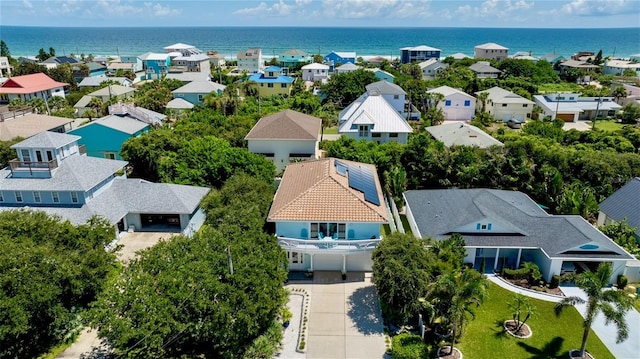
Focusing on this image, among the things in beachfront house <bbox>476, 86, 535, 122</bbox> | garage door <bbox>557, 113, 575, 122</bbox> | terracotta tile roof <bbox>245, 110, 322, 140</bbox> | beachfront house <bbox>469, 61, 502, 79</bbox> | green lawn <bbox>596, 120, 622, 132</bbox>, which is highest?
beachfront house <bbox>469, 61, 502, 79</bbox>

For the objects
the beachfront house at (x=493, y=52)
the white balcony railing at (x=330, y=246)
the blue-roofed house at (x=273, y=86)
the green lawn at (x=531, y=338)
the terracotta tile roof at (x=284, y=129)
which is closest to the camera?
the green lawn at (x=531, y=338)

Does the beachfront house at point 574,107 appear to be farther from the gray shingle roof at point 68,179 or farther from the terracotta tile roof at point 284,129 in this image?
the gray shingle roof at point 68,179

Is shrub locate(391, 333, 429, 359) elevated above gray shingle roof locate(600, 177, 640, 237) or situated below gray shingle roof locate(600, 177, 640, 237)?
below

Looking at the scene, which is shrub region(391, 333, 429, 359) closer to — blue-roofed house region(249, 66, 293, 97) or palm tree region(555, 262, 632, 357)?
palm tree region(555, 262, 632, 357)

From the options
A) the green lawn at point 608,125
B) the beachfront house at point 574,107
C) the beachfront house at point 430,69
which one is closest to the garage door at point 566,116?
the beachfront house at point 574,107

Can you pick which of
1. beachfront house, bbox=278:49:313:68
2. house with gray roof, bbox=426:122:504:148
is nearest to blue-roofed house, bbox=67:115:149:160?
house with gray roof, bbox=426:122:504:148

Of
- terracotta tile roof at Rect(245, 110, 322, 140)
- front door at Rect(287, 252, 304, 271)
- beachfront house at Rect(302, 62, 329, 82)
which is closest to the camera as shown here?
front door at Rect(287, 252, 304, 271)
